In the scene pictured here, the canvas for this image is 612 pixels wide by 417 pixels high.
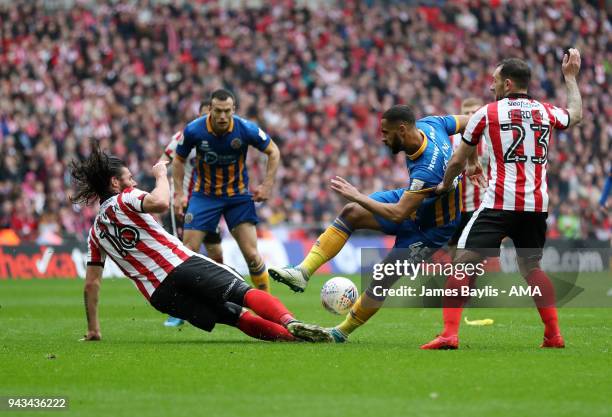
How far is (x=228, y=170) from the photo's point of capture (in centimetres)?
1205

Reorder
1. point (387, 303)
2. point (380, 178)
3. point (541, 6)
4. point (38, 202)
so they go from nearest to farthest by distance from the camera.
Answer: point (387, 303)
point (38, 202)
point (380, 178)
point (541, 6)

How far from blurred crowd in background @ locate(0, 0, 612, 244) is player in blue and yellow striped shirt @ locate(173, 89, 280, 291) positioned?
10.7 m

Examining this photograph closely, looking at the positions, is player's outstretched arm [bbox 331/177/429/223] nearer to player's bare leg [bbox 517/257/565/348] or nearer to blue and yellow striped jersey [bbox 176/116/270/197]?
player's bare leg [bbox 517/257/565/348]

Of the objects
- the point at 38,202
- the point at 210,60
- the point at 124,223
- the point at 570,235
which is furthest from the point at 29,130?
the point at 124,223

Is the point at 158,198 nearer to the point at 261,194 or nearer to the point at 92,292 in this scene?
the point at 92,292

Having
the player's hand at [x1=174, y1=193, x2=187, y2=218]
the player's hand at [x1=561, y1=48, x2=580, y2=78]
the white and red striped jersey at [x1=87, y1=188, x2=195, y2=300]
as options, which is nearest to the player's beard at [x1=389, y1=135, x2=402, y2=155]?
the player's hand at [x1=561, y1=48, x2=580, y2=78]

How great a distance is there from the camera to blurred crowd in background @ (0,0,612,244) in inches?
979

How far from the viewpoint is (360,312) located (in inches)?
362

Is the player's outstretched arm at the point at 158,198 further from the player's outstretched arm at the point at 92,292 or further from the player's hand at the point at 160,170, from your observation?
the player's outstretched arm at the point at 92,292

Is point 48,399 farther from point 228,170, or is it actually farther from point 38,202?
point 38,202

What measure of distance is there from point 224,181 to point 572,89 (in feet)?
15.0

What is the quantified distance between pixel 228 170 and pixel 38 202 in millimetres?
12808

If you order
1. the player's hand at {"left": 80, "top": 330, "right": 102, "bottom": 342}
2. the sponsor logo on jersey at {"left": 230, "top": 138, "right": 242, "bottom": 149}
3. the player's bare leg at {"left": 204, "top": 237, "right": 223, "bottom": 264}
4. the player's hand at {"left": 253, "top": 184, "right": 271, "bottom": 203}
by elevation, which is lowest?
the player's hand at {"left": 80, "top": 330, "right": 102, "bottom": 342}

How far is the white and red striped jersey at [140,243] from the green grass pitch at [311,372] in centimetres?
60
